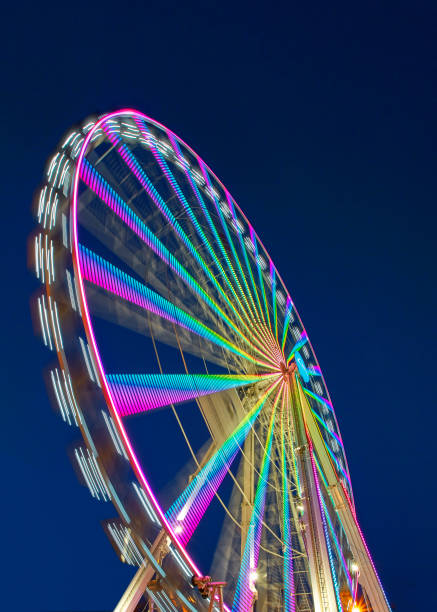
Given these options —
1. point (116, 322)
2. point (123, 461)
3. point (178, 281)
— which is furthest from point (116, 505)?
point (178, 281)

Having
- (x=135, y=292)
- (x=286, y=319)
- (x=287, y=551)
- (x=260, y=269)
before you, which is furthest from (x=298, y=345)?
(x=135, y=292)

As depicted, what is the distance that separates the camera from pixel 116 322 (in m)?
7.31

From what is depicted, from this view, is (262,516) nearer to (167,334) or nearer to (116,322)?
(167,334)

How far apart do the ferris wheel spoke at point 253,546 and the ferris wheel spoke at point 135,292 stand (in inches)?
95.8

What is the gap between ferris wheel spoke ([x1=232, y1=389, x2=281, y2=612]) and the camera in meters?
7.76

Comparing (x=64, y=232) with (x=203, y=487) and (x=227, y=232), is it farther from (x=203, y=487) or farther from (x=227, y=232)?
(x=227, y=232)

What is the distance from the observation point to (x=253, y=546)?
9078 millimetres

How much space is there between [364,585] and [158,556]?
20.5 ft

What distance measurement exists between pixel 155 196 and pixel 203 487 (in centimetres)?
520

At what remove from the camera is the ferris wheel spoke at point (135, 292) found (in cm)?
679

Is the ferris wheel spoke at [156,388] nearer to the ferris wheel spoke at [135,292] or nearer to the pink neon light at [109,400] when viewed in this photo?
the pink neon light at [109,400]

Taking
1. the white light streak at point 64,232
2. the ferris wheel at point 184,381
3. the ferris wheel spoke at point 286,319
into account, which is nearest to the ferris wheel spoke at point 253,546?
the ferris wheel at point 184,381

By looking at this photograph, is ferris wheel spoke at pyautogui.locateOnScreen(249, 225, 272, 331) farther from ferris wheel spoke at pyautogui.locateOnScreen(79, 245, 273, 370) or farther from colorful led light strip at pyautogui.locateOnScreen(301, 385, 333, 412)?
ferris wheel spoke at pyautogui.locateOnScreen(79, 245, 273, 370)


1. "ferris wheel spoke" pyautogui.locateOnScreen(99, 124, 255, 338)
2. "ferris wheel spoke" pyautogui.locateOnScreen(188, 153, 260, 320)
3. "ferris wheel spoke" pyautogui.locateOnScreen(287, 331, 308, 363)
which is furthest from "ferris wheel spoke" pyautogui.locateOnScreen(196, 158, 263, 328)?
"ferris wheel spoke" pyautogui.locateOnScreen(287, 331, 308, 363)
